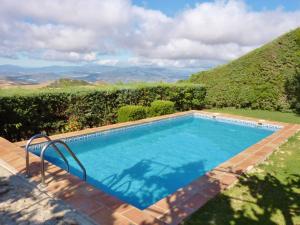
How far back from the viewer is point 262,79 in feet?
52.9

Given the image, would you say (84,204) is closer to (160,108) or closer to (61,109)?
(61,109)

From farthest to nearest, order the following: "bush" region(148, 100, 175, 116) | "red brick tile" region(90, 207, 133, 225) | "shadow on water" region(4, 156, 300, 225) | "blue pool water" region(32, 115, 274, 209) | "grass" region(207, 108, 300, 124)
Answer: "bush" region(148, 100, 175, 116), "grass" region(207, 108, 300, 124), "blue pool water" region(32, 115, 274, 209), "shadow on water" region(4, 156, 300, 225), "red brick tile" region(90, 207, 133, 225)

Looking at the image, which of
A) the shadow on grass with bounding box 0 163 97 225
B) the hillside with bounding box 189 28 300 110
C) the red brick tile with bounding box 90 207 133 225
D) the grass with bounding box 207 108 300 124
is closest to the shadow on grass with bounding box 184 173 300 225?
the red brick tile with bounding box 90 207 133 225

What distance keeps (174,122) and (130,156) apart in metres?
5.45

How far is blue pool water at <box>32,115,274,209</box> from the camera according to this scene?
614 cm

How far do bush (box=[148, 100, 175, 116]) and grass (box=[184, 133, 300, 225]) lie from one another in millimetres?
7475

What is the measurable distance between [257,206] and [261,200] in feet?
0.88

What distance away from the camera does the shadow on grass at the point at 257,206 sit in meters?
3.77

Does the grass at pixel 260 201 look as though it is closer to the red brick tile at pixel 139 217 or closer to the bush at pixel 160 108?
the red brick tile at pixel 139 217

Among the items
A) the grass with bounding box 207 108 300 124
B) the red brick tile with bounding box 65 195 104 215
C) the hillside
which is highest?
the hillside

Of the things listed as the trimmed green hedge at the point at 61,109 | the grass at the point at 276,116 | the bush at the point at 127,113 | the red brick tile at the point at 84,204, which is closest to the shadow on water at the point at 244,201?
the red brick tile at the point at 84,204

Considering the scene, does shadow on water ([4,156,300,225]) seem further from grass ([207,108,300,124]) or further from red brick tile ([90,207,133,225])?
grass ([207,108,300,124])

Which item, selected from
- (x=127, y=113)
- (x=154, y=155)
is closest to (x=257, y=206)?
(x=154, y=155)

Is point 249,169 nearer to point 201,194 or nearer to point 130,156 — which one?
point 201,194
